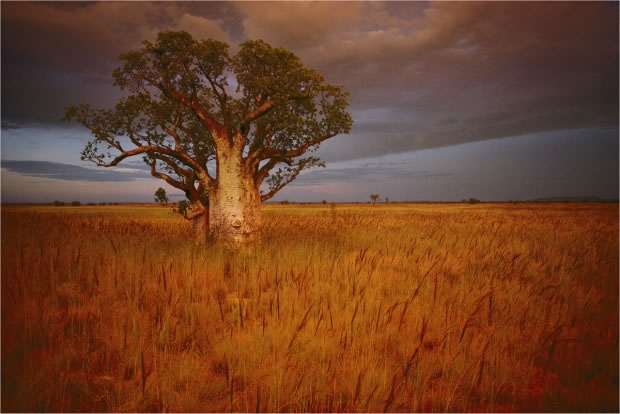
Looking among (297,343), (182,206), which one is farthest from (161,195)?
(297,343)

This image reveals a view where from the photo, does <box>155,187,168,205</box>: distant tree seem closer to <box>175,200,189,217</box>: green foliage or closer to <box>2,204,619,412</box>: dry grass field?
<box>175,200,189,217</box>: green foliage

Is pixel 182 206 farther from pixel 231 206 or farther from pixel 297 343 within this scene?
pixel 297 343

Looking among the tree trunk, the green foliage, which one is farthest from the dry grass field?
the green foliage

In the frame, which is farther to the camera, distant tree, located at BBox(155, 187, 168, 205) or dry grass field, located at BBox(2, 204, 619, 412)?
distant tree, located at BBox(155, 187, 168, 205)

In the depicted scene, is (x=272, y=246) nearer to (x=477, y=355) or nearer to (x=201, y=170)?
→ (x=201, y=170)

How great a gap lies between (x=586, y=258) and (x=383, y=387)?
7.68 meters

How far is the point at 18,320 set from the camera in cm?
284

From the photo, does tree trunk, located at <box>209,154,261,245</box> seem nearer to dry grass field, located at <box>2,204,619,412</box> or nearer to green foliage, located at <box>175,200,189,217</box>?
green foliage, located at <box>175,200,189,217</box>

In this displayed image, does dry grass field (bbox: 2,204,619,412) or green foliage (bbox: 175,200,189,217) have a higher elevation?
green foliage (bbox: 175,200,189,217)

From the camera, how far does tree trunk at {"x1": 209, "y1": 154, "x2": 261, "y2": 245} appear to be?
747cm

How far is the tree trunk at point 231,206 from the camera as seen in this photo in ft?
24.5

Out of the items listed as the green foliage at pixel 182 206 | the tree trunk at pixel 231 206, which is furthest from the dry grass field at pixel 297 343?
the green foliage at pixel 182 206

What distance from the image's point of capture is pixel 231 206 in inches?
296

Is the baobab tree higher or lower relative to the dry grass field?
higher
